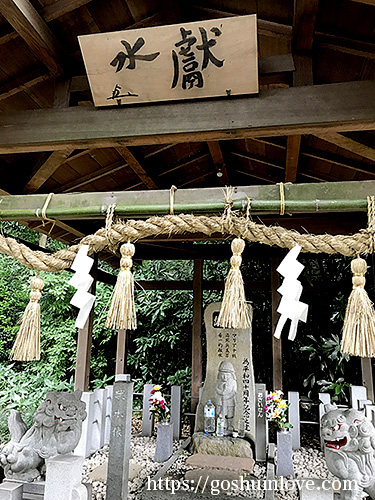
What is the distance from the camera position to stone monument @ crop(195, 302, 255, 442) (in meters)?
4.35

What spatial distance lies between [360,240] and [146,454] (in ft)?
12.8

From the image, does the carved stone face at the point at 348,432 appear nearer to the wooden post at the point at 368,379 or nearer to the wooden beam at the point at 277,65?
the wooden beam at the point at 277,65

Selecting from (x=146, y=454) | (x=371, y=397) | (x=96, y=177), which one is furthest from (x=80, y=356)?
(x=371, y=397)

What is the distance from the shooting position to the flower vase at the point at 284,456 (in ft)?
11.7

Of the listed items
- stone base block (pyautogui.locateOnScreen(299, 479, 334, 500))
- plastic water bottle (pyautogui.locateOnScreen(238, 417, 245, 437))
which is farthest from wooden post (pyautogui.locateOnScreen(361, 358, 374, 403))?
stone base block (pyautogui.locateOnScreen(299, 479, 334, 500))

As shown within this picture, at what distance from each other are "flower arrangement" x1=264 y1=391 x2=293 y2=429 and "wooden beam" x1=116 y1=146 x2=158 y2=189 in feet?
8.93

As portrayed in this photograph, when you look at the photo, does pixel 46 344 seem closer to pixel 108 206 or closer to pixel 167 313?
pixel 167 313

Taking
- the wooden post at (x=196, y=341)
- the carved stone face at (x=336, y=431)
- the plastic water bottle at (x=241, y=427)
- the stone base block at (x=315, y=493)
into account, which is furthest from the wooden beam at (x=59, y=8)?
the plastic water bottle at (x=241, y=427)

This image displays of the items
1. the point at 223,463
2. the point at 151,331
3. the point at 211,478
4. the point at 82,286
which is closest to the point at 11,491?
the point at 82,286

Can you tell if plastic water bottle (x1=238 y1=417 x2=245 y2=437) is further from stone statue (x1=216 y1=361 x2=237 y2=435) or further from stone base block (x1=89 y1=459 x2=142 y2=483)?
stone base block (x1=89 y1=459 x2=142 y2=483)

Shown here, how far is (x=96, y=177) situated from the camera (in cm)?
375

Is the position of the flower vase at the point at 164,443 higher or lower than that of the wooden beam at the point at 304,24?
lower

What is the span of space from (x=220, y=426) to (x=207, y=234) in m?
3.36

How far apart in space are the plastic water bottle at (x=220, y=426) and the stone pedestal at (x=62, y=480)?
9.46ft
